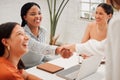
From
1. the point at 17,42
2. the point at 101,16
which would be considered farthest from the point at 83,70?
the point at 101,16

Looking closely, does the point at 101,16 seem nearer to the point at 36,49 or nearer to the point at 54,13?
the point at 36,49

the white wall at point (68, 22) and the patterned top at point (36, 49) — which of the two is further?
the white wall at point (68, 22)

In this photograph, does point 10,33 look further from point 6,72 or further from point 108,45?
point 108,45

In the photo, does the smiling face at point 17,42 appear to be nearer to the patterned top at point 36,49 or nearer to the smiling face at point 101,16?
the patterned top at point 36,49

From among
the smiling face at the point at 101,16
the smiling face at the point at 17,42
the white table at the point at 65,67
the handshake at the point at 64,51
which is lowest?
the white table at the point at 65,67

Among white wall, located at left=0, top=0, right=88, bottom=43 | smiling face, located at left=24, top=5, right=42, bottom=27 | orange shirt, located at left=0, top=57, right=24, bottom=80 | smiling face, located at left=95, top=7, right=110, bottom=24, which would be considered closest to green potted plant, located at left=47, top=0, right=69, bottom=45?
white wall, located at left=0, top=0, right=88, bottom=43

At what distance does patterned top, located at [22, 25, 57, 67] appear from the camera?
2199 millimetres

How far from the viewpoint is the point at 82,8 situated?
4.06 m

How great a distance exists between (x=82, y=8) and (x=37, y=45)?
2083mm

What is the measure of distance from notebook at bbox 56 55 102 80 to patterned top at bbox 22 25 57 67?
45 centimetres

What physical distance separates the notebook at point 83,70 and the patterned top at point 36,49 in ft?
1.47

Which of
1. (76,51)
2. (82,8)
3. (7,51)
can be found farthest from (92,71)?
(82,8)

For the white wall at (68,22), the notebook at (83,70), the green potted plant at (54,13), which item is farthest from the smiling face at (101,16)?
the white wall at (68,22)

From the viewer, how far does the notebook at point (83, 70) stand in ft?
5.12
